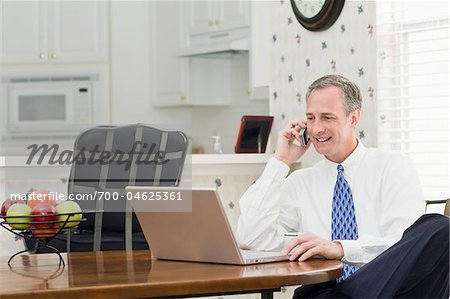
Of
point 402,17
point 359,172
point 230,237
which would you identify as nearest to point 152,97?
point 402,17

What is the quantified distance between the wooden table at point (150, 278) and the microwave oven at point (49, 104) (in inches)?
170

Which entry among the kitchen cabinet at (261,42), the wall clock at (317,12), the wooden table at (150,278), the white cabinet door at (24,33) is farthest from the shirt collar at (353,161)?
the white cabinet door at (24,33)

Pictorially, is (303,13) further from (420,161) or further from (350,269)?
(350,269)

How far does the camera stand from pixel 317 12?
13.1 feet

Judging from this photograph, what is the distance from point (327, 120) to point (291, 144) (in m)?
0.16

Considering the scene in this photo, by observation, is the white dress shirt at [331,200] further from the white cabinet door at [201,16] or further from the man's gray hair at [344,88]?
the white cabinet door at [201,16]

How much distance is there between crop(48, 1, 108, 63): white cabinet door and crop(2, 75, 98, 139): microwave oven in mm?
176

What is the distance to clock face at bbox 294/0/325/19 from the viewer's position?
156 inches

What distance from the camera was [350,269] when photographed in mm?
2441

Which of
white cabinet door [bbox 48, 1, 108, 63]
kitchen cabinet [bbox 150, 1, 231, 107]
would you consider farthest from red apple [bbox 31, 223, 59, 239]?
white cabinet door [bbox 48, 1, 108, 63]

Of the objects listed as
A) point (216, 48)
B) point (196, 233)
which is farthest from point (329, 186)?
point (216, 48)

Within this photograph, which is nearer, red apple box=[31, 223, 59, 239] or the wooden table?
the wooden table

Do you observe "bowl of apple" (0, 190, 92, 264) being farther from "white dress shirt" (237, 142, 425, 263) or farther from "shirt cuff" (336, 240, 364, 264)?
"shirt cuff" (336, 240, 364, 264)

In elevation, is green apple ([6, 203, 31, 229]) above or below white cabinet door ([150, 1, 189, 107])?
below
